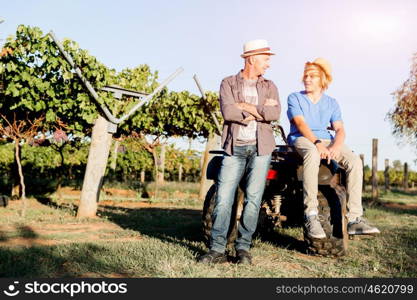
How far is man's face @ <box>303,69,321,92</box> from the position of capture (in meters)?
4.57

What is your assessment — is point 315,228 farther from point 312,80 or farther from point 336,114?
point 312,80

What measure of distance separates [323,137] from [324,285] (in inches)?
71.3

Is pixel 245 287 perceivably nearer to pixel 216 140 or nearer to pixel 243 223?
pixel 243 223

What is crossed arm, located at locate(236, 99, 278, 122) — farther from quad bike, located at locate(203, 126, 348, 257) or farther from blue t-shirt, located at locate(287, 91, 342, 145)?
blue t-shirt, located at locate(287, 91, 342, 145)

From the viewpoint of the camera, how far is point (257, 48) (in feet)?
12.9

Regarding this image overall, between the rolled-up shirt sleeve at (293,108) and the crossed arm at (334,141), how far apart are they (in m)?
0.05

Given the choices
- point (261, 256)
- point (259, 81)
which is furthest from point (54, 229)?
point (259, 81)

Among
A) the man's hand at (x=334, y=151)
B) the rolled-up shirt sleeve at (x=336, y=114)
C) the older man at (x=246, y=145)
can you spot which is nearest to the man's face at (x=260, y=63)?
the older man at (x=246, y=145)

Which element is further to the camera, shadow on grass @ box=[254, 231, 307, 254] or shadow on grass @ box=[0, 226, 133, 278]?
shadow on grass @ box=[254, 231, 307, 254]

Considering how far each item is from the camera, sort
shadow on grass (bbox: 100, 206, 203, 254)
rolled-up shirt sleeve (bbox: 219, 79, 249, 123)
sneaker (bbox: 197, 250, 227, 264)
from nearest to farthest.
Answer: sneaker (bbox: 197, 250, 227, 264) < rolled-up shirt sleeve (bbox: 219, 79, 249, 123) < shadow on grass (bbox: 100, 206, 203, 254)

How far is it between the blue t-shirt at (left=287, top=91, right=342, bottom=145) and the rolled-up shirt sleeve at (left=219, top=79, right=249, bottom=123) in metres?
0.82

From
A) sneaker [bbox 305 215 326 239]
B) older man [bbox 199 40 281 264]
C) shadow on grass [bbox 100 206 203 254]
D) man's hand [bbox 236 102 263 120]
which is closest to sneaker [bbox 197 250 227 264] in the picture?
older man [bbox 199 40 281 264]

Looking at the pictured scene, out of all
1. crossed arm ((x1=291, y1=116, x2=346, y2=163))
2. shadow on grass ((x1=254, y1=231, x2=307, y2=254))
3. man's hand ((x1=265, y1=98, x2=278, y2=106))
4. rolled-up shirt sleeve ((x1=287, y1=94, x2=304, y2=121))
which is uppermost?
rolled-up shirt sleeve ((x1=287, y1=94, x2=304, y2=121))

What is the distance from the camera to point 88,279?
10.1 ft
